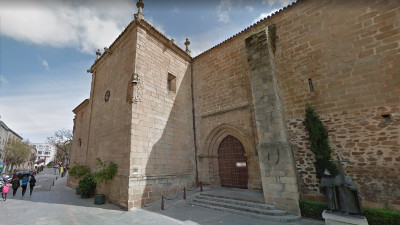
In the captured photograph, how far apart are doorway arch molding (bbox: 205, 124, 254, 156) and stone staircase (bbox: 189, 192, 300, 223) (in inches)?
93.0

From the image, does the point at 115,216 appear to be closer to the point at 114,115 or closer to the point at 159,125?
the point at 159,125

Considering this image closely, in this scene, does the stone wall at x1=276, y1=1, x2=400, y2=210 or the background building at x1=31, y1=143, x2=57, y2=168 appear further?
the background building at x1=31, y1=143, x2=57, y2=168

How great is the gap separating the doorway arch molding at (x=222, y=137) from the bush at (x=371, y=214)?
307 cm

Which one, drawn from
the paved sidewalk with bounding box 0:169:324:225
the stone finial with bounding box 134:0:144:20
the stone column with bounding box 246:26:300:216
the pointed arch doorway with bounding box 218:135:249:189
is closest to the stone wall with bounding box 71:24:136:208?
the stone finial with bounding box 134:0:144:20

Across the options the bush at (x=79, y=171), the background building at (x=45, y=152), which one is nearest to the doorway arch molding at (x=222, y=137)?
the bush at (x=79, y=171)

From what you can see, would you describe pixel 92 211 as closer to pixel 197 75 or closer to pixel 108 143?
pixel 108 143

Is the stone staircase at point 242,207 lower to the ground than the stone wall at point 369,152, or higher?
lower

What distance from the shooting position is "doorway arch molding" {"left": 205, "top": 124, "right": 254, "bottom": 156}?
830cm

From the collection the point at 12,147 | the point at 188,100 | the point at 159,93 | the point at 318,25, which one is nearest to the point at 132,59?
the point at 159,93

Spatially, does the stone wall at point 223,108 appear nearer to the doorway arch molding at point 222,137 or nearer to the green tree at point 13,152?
the doorway arch molding at point 222,137

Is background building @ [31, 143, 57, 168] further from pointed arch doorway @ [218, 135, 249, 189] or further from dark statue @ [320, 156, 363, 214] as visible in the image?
dark statue @ [320, 156, 363, 214]

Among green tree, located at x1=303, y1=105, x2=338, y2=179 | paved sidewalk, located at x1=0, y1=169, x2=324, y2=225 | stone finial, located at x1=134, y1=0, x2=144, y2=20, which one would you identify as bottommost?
paved sidewalk, located at x1=0, y1=169, x2=324, y2=225

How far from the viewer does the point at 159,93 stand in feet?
29.4

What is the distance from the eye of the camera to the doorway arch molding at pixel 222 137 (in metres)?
8.30
